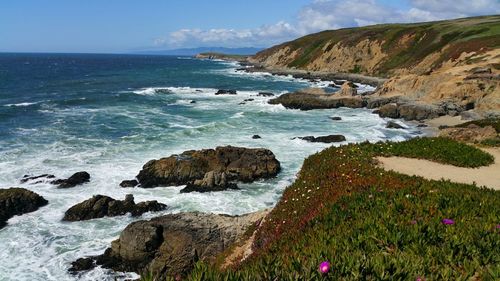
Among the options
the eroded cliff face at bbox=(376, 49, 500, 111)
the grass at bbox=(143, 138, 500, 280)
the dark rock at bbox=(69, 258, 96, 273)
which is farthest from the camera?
the eroded cliff face at bbox=(376, 49, 500, 111)

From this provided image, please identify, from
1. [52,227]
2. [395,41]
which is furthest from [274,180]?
[395,41]

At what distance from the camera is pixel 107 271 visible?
17.1 m

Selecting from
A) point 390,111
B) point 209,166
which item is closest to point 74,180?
point 209,166

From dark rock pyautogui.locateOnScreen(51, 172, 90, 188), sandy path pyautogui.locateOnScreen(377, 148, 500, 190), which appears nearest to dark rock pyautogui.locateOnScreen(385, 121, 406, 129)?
sandy path pyautogui.locateOnScreen(377, 148, 500, 190)

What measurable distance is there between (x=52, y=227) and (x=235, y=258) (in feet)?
42.1

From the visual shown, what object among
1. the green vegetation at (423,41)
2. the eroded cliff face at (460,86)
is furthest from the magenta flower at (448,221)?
the green vegetation at (423,41)

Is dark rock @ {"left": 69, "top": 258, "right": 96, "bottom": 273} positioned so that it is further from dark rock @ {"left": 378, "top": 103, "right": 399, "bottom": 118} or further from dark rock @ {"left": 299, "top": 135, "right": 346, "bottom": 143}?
dark rock @ {"left": 378, "top": 103, "right": 399, "bottom": 118}

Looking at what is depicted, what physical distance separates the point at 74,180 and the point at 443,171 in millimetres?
21548

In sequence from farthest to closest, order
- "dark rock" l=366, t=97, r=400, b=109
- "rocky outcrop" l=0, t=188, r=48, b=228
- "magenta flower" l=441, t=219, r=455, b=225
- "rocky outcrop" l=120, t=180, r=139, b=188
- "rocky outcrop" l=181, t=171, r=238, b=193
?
1. "dark rock" l=366, t=97, r=400, b=109
2. "rocky outcrop" l=120, t=180, r=139, b=188
3. "rocky outcrop" l=181, t=171, r=238, b=193
4. "rocky outcrop" l=0, t=188, r=48, b=228
5. "magenta flower" l=441, t=219, r=455, b=225

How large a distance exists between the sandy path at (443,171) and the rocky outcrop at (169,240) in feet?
18.9

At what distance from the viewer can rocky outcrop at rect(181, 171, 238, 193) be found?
26344mm

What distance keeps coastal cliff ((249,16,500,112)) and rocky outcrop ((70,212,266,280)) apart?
37.1 m

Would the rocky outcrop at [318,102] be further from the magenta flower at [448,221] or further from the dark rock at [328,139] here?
the magenta flower at [448,221]

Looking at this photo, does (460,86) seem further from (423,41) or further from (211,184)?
(423,41)
